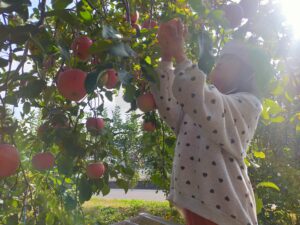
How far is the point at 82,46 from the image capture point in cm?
105

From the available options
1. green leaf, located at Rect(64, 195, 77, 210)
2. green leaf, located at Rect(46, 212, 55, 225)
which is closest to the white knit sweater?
green leaf, located at Rect(64, 195, 77, 210)

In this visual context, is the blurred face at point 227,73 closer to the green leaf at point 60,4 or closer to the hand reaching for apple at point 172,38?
the hand reaching for apple at point 172,38

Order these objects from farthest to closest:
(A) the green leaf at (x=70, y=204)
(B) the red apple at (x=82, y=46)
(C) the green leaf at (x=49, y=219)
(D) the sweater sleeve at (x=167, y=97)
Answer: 1. (C) the green leaf at (x=49, y=219)
2. (A) the green leaf at (x=70, y=204)
3. (D) the sweater sleeve at (x=167, y=97)
4. (B) the red apple at (x=82, y=46)

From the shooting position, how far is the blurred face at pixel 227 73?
1.18m

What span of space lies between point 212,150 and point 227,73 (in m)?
0.26

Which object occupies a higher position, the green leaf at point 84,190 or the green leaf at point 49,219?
the green leaf at point 84,190

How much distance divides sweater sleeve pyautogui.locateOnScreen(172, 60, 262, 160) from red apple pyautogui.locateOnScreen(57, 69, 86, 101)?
0.25m

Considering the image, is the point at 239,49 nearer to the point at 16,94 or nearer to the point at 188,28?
the point at 188,28

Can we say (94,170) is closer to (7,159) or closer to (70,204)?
(70,204)

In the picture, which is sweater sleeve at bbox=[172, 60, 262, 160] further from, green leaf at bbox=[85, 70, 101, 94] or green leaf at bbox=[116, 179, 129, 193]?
green leaf at bbox=[116, 179, 129, 193]

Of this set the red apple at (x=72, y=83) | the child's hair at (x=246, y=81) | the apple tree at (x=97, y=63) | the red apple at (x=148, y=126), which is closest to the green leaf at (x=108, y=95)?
the apple tree at (x=97, y=63)

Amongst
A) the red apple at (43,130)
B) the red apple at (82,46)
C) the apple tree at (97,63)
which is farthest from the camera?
the red apple at (43,130)

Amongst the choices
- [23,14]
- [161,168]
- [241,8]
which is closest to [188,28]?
[241,8]

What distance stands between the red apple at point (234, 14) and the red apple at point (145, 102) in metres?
0.33
